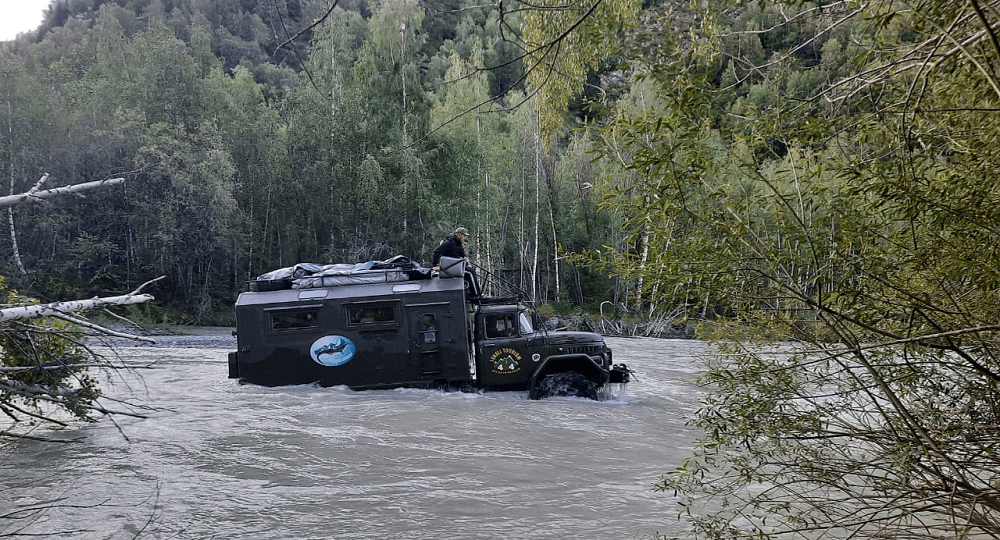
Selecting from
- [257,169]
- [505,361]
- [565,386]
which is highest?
[257,169]

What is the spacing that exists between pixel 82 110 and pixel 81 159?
2391mm

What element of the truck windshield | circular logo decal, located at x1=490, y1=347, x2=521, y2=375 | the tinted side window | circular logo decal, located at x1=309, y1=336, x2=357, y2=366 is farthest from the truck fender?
circular logo decal, located at x1=309, y1=336, x2=357, y2=366

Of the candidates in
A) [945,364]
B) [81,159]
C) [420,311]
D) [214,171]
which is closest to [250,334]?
[420,311]

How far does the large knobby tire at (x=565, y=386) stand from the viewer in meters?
10.8

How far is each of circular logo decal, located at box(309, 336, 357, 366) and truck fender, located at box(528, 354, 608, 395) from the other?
2664mm

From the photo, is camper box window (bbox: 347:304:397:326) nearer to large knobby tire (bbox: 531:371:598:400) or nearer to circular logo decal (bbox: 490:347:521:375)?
circular logo decal (bbox: 490:347:521:375)

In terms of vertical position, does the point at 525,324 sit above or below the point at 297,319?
below

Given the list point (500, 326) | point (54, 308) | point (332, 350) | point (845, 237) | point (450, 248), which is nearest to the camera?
point (845, 237)

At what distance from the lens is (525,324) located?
10914 mm

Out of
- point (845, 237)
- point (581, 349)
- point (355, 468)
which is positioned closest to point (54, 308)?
point (845, 237)

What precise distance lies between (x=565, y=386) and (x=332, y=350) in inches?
134

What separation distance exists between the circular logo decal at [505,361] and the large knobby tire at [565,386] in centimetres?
42

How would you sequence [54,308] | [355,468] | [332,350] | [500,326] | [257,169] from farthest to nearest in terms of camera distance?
[257,169] < [332,350] < [500,326] < [355,468] < [54,308]

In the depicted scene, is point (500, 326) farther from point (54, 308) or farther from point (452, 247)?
point (54, 308)
